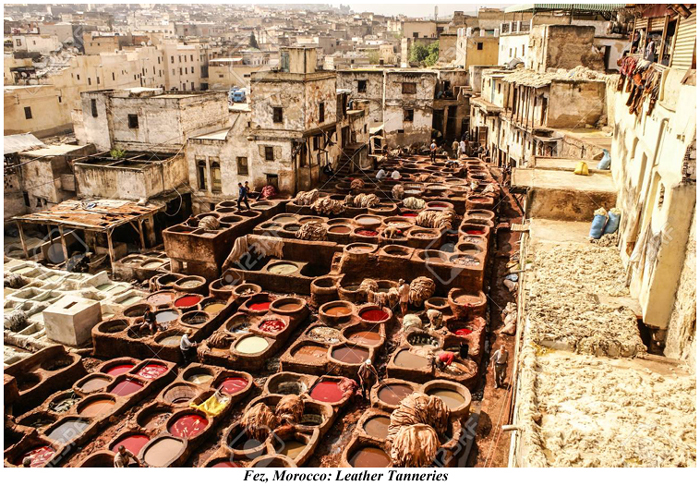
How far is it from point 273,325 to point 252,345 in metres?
1.11

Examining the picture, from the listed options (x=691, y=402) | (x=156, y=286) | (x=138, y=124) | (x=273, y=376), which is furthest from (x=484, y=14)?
(x=691, y=402)

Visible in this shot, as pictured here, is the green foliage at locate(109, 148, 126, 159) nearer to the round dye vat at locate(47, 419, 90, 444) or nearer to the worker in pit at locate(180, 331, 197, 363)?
the worker in pit at locate(180, 331, 197, 363)

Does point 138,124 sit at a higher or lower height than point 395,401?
higher

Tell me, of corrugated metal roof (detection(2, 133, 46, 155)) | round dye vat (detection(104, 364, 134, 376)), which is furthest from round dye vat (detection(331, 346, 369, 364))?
corrugated metal roof (detection(2, 133, 46, 155))

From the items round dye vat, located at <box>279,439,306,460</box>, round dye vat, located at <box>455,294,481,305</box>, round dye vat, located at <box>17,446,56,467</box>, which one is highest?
round dye vat, located at <box>455,294,481,305</box>

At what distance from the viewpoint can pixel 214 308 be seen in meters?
18.8

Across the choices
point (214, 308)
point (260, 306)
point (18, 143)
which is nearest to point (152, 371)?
point (214, 308)

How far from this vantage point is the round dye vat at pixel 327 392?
13.5 metres

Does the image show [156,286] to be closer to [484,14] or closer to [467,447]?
[467,447]

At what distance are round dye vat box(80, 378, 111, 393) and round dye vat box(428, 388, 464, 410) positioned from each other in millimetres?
9163

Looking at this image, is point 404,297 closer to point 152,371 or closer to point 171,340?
point 171,340

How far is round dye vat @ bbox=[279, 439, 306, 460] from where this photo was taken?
39.3 feet

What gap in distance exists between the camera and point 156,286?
20.9 meters

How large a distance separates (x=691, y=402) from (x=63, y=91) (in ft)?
152
